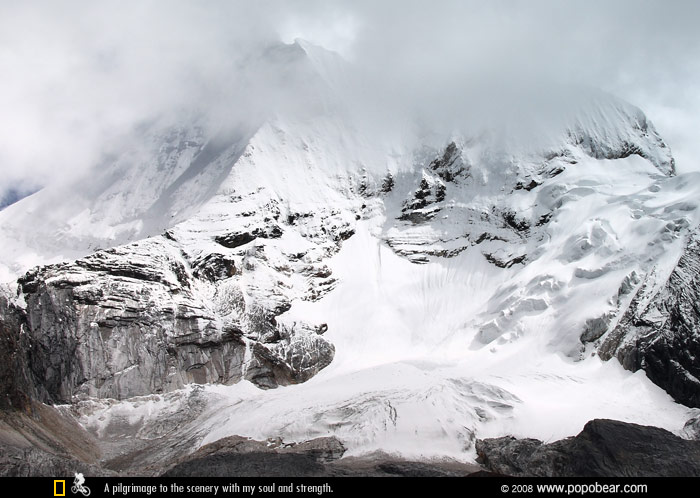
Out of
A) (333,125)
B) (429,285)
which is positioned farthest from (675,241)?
(333,125)

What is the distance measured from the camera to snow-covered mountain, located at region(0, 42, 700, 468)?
60.7 meters

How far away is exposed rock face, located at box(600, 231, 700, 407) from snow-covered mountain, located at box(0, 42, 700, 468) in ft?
0.71

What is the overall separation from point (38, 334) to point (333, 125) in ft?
251

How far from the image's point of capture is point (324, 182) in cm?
11512

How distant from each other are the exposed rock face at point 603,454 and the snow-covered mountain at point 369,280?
12.9 ft

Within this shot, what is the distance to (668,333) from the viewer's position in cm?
6250

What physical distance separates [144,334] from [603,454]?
169 ft
